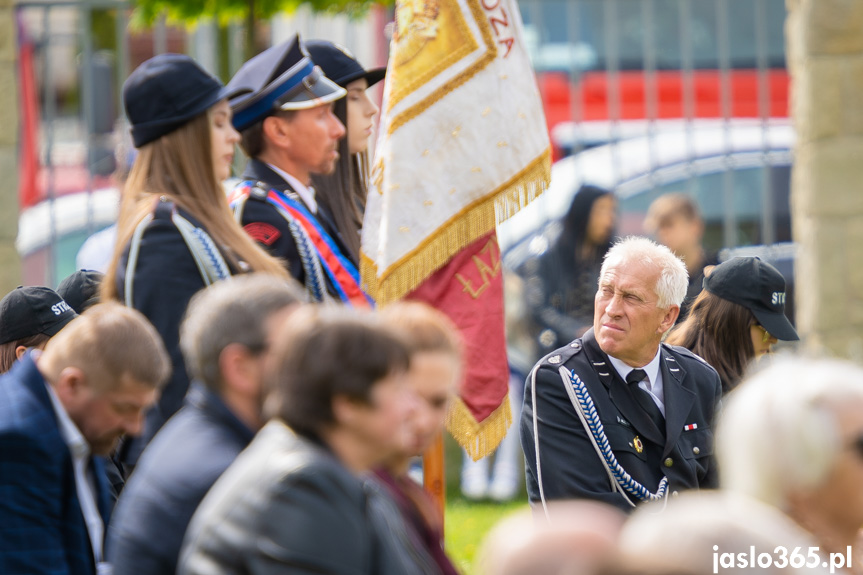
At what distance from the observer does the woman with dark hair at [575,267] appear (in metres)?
7.00

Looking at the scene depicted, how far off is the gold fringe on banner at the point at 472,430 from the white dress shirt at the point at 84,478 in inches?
61.5

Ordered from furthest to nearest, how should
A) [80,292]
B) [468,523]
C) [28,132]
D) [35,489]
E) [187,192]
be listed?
[28,132]
[468,523]
[80,292]
[187,192]
[35,489]

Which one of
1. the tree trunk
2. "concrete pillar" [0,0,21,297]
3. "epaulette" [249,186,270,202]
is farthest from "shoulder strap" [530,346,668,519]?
the tree trunk

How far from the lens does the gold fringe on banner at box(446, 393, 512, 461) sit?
4332 millimetres

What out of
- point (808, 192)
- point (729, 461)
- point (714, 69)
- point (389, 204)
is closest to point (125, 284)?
point (389, 204)

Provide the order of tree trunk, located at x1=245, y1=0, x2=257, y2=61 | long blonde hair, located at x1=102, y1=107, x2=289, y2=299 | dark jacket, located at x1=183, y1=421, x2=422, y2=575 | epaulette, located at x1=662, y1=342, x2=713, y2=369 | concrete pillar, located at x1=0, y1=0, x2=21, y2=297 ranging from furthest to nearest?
tree trunk, located at x1=245, y1=0, x2=257, y2=61 → concrete pillar, located at x1=0, y1=0, x2=21, y2=297 → epaulette, located at x1=662, y1=342, x2=713, y2=369 → long blonde hair, located at x1=102, y1=107, x2=289, y2=299 → dark jacket, located at x1=183, y1=421, x2=422, y2=575

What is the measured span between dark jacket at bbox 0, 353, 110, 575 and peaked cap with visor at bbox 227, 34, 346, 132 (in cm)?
142

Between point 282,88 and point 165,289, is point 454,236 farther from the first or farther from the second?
point 165,289

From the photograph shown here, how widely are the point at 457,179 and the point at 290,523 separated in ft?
8.33

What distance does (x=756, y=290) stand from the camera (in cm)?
438

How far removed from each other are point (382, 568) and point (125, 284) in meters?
1.44

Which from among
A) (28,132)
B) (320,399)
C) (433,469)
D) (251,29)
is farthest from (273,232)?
(28,132)

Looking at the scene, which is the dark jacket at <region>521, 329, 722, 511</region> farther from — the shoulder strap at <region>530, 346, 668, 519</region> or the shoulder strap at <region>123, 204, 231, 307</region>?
the shoulder strap at <region>123, 204, 231, 307</region>

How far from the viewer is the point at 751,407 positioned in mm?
2324
